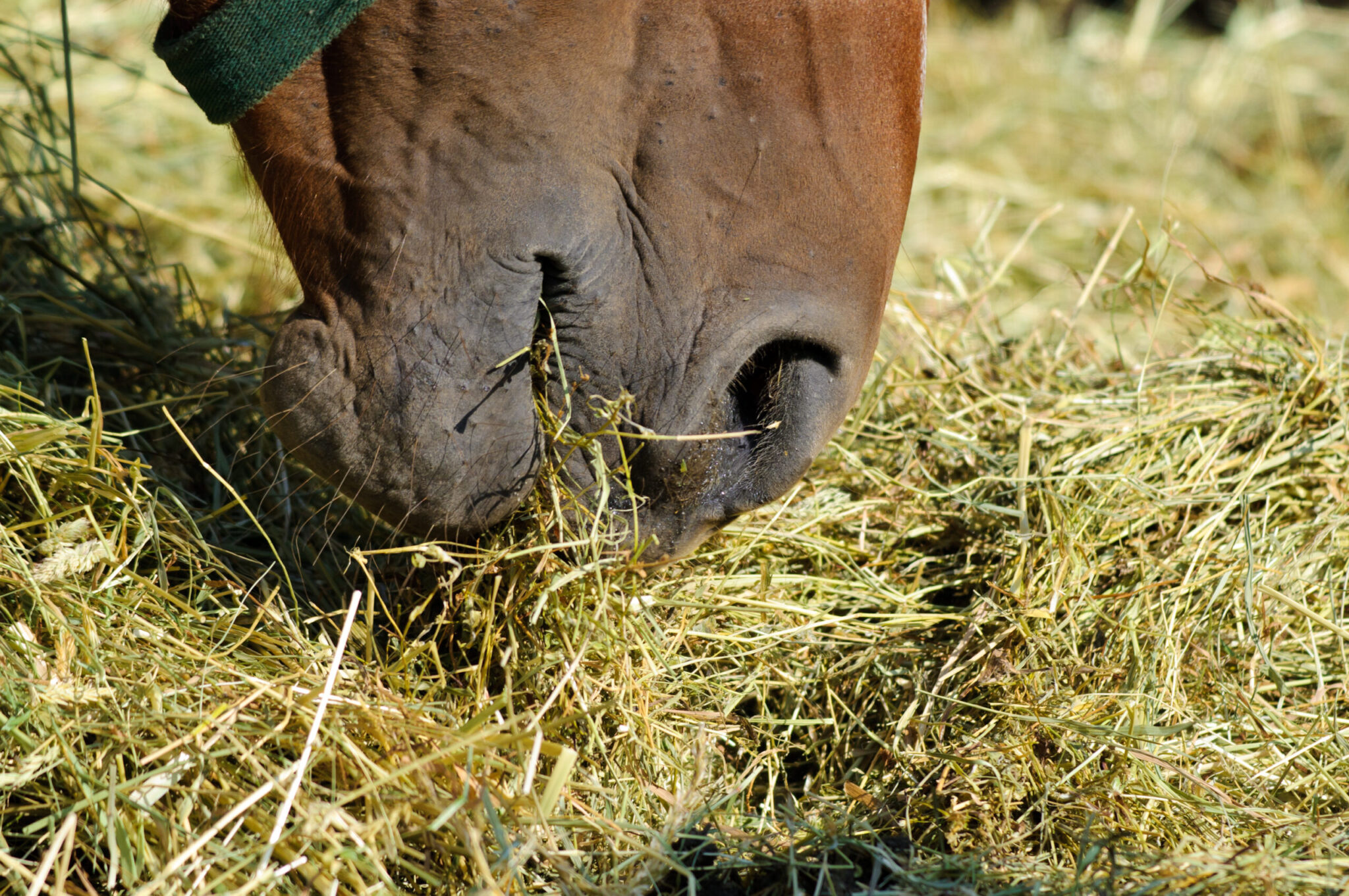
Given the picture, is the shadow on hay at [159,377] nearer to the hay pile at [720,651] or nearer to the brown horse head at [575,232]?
the hay pile at [720,651]

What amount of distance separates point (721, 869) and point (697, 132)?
0.89m

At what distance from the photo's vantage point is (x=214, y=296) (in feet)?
9.30

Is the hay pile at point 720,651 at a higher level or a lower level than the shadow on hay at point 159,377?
lower

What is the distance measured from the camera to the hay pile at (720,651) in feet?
4.00

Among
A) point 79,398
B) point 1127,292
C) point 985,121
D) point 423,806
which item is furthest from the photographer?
point 985,121

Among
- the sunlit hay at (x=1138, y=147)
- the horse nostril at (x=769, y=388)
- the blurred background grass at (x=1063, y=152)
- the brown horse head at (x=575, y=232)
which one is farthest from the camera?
the sunlit hay at (x=1138, y=147)

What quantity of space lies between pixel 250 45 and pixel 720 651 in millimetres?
1048

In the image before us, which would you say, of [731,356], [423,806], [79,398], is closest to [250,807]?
[423,806]

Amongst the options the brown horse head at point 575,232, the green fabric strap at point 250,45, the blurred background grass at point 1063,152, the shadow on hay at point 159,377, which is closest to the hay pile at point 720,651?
the shadow on hay at point 159,377

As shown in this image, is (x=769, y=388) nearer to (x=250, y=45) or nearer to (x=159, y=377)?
(x=250, y=45)

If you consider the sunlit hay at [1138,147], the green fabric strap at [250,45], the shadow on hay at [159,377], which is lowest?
the sunlit hay at [1138,147]

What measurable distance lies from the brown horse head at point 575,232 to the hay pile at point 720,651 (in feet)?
0.57

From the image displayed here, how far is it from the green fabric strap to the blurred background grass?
1.16 m

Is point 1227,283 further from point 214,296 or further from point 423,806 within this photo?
point 214,296
